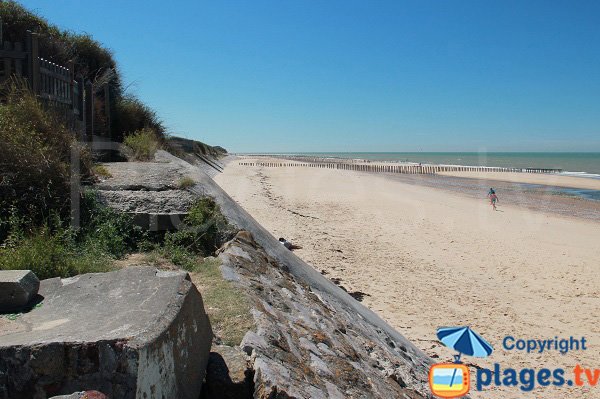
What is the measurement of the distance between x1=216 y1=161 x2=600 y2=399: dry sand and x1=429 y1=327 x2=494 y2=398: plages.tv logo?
24cm

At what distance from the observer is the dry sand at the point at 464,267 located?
802 cm

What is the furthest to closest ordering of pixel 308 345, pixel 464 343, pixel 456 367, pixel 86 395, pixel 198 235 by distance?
pixel 464 343 → pixel 456 367 → pixel 198 235 → pixel 308 345 → pixel 86 395

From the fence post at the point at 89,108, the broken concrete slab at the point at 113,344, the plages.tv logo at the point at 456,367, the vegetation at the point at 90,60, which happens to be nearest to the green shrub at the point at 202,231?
the broken concrete slab at the point at 113,344

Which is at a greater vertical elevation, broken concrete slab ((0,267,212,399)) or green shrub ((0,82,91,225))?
green shrub ((0,82,91,225))

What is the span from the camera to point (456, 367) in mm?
6000

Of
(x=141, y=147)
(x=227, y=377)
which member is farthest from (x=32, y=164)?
(x=141, y=147)

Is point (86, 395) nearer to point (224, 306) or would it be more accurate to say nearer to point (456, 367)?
point (224, 306)

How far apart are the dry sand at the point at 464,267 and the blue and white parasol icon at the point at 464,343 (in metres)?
0.20

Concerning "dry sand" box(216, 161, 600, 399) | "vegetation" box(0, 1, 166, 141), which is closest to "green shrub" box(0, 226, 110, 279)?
"dry sand" box(216, 161, 600, 399)

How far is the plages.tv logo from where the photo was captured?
5168 mm

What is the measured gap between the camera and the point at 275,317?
3.97 meters

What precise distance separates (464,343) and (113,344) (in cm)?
595

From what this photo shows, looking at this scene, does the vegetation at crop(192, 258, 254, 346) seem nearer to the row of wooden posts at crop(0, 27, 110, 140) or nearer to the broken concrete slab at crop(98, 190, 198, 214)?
the broken concrete slab at crop(98, 190, 198, 214)

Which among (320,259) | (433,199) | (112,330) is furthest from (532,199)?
(112,330)
